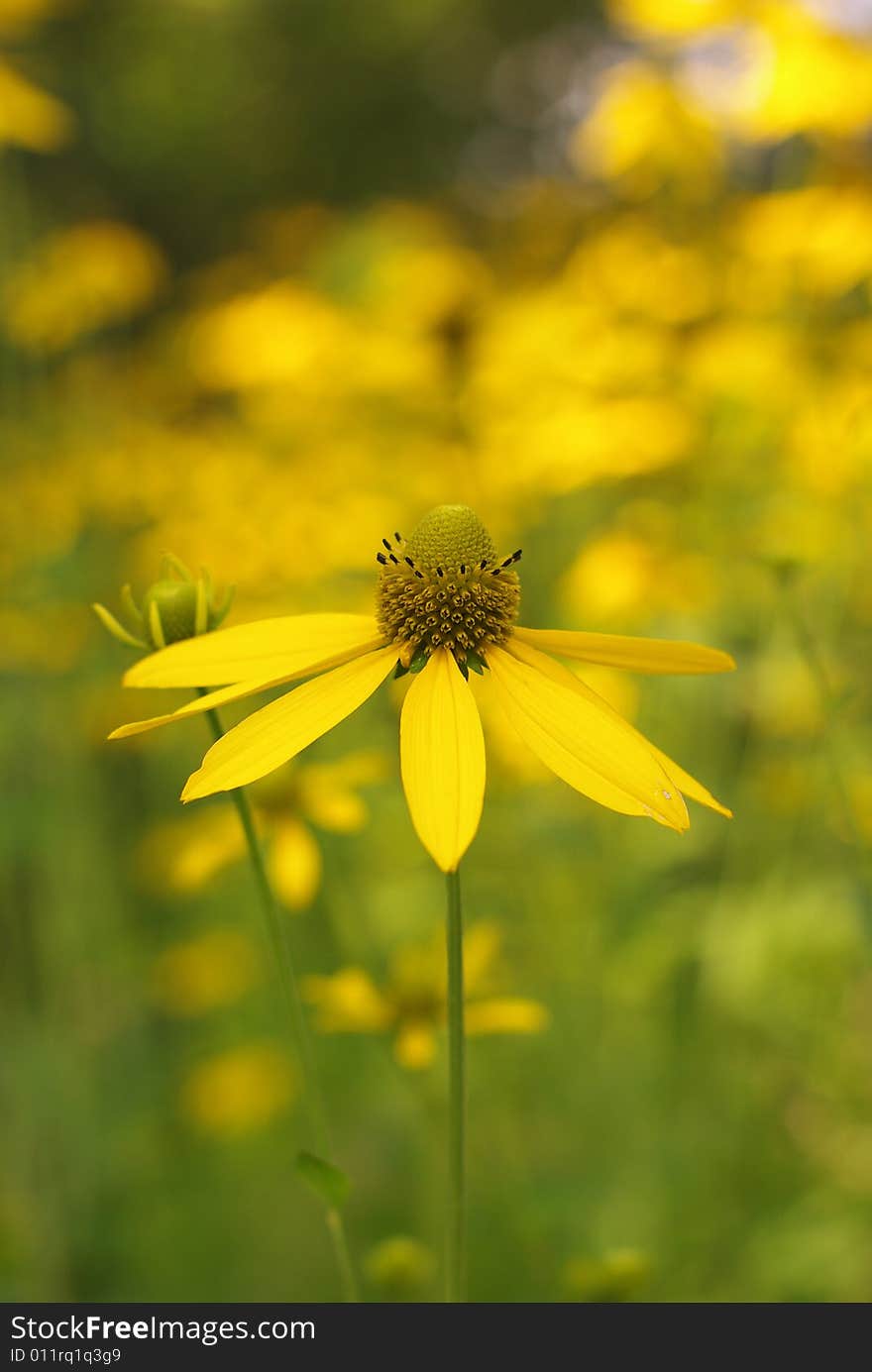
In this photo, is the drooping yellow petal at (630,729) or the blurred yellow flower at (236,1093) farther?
the blurred yellow flower at (236,1093)

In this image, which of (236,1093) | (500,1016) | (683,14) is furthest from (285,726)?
(683,14)

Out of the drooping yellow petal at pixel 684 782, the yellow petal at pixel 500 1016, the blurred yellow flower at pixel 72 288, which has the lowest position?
the yellow petal at pixel 500 1016

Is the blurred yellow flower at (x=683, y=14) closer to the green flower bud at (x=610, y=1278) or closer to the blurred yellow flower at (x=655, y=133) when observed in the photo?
the blurred yellow flower at (x=655, y=133)

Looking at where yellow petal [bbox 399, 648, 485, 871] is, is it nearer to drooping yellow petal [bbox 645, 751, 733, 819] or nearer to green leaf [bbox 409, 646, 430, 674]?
green leaf [bbox 409, 646, 430, 674]

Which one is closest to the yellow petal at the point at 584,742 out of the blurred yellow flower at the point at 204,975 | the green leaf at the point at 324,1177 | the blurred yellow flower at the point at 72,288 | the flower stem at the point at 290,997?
the flower stem at the point at 290,997

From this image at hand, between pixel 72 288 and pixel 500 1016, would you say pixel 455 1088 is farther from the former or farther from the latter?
pixel 72 288

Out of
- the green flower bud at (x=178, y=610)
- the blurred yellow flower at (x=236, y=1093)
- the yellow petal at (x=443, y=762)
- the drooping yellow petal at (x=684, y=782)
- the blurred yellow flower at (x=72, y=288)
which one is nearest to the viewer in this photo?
the yellow petal at (x=443, y=762)
